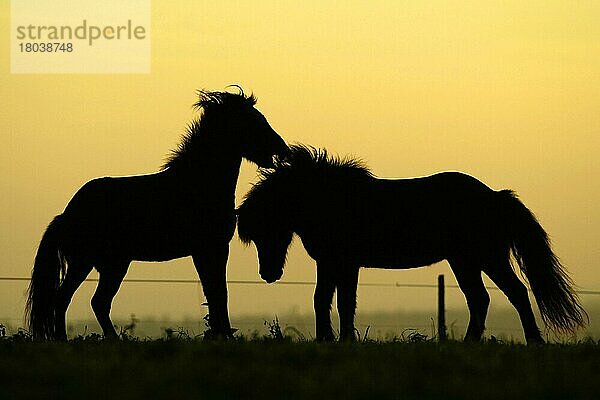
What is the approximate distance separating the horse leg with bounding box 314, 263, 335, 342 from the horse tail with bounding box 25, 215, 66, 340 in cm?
285

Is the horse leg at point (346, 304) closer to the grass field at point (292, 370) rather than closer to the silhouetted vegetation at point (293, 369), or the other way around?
the silhouetted vegetation at point (293, 369)

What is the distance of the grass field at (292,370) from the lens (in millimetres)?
6555

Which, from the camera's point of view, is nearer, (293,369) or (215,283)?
(293,369)

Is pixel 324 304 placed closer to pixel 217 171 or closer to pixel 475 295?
pixel 475 295

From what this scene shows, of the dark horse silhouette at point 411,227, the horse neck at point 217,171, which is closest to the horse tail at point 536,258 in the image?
the dark horse silhouette at point 411,227

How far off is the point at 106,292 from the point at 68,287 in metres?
0.44

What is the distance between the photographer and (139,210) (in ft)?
39.6

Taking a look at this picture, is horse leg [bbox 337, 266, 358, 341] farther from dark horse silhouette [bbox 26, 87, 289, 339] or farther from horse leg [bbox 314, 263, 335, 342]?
dark horse silhouette [bbox 26, 87, 289, 339]

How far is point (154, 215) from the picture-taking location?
12008 millimetres

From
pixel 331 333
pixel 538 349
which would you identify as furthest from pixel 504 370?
pixel 331 333

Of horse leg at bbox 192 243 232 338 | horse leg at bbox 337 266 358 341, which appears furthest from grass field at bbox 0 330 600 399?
horse leg at bbox 192 243 232 338

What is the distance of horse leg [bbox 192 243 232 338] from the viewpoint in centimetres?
1138

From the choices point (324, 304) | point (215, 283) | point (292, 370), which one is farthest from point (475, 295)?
point (292, 370)

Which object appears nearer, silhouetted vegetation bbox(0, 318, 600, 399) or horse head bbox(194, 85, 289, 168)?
silhouetted vegetation bbox(0, 318, 600, 399)
